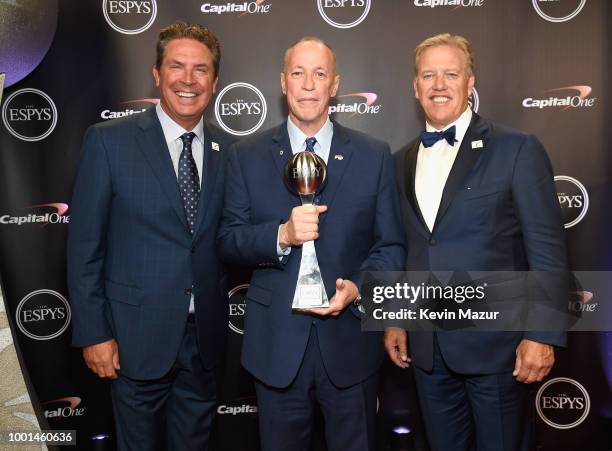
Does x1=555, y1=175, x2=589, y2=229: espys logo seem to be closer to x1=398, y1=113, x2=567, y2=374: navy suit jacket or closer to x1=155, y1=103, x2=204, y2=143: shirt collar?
x1=398, y1=113, x2=567, y2=374: navy suit jacket

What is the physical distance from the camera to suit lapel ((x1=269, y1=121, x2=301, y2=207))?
253 centimetres

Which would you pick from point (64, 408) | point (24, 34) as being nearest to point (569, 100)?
point (24, 34)

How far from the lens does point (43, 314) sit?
364 cm

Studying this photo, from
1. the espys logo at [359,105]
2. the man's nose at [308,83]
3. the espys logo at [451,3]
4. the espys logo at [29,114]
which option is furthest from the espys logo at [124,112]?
the espys logo at [451,3]

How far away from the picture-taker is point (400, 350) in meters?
2.84

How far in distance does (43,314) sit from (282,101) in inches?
80.6

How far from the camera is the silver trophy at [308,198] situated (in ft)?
7.48

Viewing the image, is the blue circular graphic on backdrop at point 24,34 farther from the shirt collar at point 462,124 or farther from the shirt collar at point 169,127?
the shirt collar at point 462,124

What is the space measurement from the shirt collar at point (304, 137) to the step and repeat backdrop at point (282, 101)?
1132 mm

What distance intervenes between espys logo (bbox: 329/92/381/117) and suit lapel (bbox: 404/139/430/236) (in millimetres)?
824

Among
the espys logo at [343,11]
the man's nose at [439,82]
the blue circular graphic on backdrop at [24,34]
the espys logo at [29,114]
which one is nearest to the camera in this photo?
the man's nose at [439,82]

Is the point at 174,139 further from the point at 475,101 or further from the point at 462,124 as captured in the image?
the point at 475,101

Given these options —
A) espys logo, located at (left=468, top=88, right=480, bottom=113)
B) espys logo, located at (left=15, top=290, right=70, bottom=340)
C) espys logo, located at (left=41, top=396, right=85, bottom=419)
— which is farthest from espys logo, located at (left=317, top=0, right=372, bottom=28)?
espys logo, located at (left=41, top=396, right=85, bottom=419)

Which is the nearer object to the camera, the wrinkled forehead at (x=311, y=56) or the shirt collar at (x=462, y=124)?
the wrinkled forehead at (x=311, y=56)
